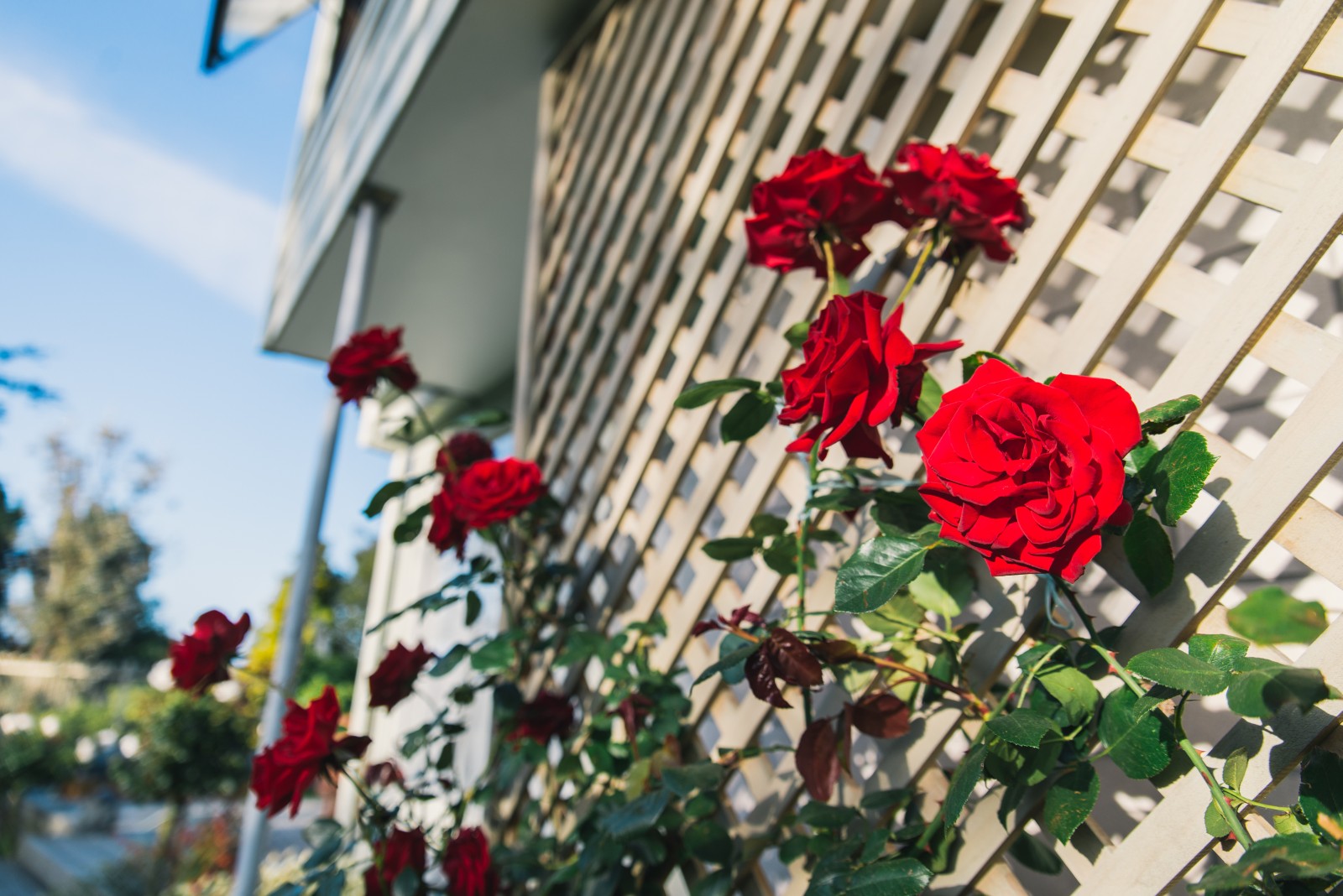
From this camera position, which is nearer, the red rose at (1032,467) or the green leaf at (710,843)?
the red rose at (1032,467)

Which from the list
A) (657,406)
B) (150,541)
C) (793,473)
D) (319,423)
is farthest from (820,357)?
(150,541)

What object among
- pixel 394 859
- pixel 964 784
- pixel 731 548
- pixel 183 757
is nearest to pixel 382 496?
pixel 394 859

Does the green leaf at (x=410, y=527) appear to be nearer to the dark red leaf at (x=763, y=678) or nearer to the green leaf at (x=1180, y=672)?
the dark red leaf at (x=763, y=678)

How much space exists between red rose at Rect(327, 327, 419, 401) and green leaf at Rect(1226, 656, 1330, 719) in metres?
1.29

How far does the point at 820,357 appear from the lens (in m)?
0.67

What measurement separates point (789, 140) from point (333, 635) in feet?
36.6

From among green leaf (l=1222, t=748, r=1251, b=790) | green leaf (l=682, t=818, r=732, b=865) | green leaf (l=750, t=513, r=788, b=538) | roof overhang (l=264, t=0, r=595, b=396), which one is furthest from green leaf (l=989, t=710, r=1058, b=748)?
roof overhang (l=264, t=0, r=595, b=396)

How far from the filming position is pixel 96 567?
14523 millimetres

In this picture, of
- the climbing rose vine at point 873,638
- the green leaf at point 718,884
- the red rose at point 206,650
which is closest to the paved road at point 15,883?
the red rose at point 206,650

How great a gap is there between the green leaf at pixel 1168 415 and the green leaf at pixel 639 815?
0.66 m

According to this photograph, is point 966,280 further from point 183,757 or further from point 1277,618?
point 183,757

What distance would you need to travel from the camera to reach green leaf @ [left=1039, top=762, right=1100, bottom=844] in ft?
1.94

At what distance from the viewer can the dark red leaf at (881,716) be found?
31.5 inches

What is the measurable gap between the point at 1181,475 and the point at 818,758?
1.40ft
